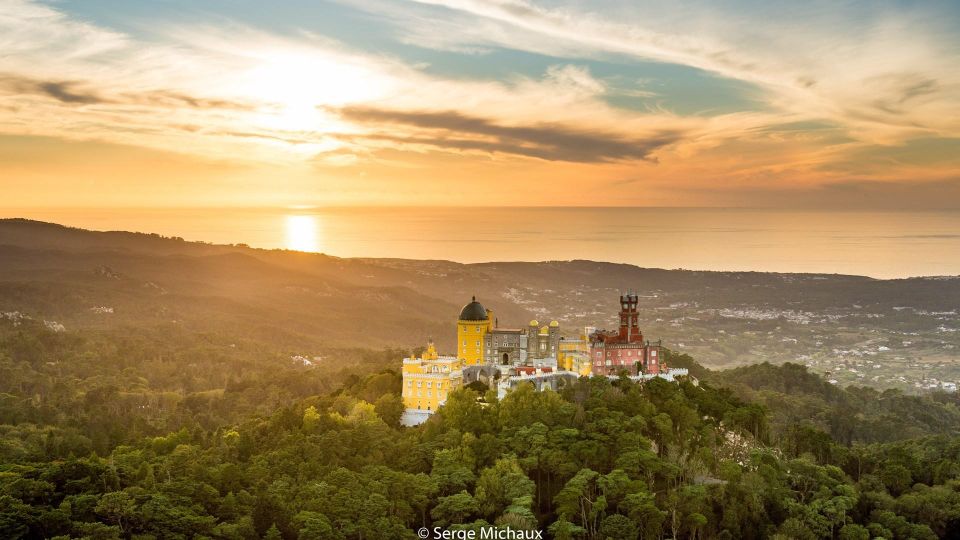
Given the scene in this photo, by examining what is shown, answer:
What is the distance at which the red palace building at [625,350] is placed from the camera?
6775cm

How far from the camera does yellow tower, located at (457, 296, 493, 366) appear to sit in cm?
6919

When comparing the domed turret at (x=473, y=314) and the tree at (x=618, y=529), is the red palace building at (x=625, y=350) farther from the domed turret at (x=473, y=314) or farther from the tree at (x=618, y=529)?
the tree at (x=618, y=529)

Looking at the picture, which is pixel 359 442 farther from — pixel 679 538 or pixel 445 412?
pixel 679 538

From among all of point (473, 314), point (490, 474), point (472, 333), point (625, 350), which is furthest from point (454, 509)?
point (625, 350)

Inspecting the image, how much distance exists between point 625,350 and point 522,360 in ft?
24.9

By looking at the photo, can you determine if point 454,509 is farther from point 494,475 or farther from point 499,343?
point 499,343

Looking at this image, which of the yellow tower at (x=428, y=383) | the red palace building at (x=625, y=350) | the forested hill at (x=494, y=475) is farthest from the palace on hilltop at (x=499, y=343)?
the forested hill at (x=494, y=475)

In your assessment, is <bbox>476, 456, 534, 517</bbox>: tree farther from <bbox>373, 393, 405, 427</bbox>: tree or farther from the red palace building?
the red palace building

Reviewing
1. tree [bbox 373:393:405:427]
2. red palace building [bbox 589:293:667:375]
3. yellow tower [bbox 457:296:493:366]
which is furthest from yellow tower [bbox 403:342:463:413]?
red palace building [bbox 589:293:667:375]

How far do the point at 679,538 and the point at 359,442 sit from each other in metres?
20.1

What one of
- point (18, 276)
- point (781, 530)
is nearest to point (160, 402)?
point (781, 530)

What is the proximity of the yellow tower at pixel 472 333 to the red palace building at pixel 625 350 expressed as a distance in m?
8.14

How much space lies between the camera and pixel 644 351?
69.1m

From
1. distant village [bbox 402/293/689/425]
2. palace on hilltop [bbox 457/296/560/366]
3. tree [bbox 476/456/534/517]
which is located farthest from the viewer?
palace on hilltop [bbox 457/296/560/366]
